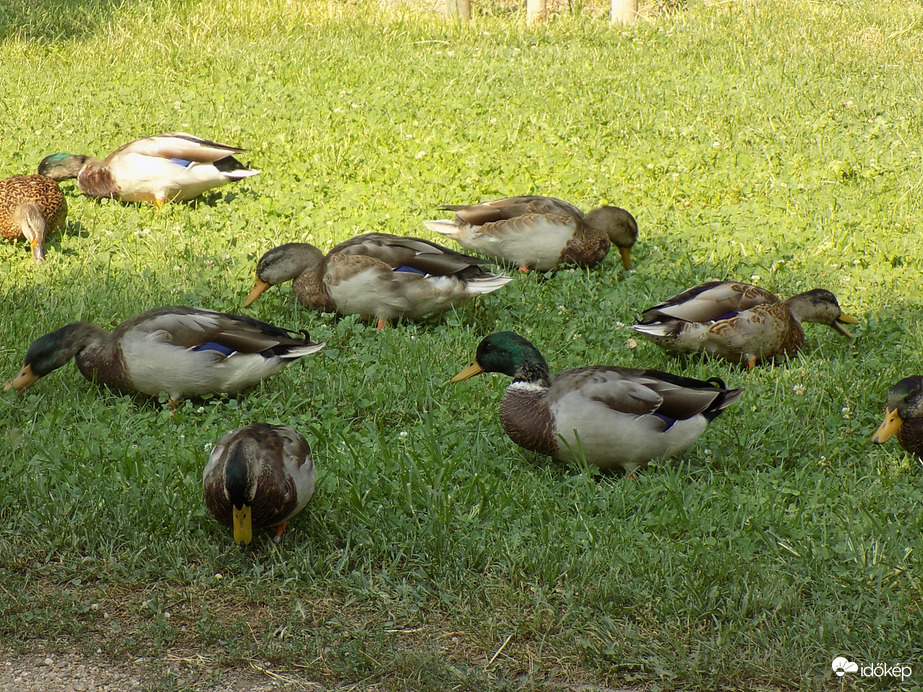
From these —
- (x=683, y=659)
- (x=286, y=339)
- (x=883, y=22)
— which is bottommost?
(x=683, y=659)

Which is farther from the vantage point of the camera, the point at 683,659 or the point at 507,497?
the point at 507,497

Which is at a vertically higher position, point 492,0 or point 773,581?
point 492,0

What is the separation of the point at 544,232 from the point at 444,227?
758mm

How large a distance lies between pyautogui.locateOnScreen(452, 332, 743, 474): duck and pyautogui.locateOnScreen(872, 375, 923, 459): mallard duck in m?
0.63

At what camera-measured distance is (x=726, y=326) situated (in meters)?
5.34

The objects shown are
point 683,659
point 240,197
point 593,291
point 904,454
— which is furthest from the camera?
point 240,197

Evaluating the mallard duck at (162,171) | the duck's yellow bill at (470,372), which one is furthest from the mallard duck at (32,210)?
the duck's yellow bill at (470,372)

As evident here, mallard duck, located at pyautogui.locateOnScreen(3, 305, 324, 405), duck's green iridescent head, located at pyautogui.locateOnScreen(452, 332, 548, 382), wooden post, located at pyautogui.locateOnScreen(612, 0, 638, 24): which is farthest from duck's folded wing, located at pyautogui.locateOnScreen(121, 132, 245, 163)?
wooden post, located at pyautogui.locateOnScreen(612, 0, 638, 24)

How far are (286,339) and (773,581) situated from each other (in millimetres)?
2563

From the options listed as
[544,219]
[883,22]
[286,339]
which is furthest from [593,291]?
[883,22]

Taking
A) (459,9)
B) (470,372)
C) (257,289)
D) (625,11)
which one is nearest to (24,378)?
(257,289)

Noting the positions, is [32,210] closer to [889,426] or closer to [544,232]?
[544,232]

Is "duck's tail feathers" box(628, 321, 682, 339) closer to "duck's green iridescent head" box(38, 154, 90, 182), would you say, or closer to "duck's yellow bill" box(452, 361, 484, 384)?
"duck's yellow bill" box(452, 361, 484, 384)

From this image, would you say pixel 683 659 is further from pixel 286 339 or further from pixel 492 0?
pixel 492 0
